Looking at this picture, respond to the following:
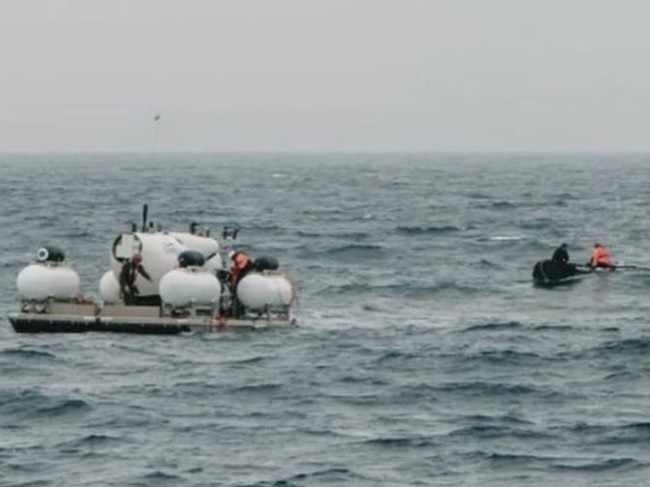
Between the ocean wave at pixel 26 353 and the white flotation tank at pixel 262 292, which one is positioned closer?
the ocean wave at pixel 26 353

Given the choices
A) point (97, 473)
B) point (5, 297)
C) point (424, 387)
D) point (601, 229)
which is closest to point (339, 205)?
point (601, 229)

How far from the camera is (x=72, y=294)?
4797cm

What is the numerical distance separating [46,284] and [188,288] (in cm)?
378

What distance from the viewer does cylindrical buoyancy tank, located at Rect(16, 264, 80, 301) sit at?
4738 cm

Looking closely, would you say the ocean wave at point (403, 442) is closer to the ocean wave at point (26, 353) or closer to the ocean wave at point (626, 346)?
the ocean wave at point (26, 353)

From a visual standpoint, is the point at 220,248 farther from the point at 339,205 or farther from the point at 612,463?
the point at 339,205

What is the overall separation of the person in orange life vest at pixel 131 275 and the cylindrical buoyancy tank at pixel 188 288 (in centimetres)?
145

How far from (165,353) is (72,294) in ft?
17.1

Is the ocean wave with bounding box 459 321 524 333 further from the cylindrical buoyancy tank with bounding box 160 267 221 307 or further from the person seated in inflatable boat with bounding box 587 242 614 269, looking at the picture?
the person seated in inflatable boat with bounding box 587 242 614 269

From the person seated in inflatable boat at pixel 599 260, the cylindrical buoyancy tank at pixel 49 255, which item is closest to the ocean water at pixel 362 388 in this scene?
the person seated in inflatable boat at pixel 599 260

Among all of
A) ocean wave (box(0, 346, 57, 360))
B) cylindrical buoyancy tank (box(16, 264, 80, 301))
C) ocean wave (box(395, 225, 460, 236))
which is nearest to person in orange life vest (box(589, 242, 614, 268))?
cylindrical buoyancy tank (box(16, 264, 80, 301))

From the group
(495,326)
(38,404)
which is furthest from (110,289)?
(38,404)

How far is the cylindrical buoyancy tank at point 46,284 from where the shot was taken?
4738cm

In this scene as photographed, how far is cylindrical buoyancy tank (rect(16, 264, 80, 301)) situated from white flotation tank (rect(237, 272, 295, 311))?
4.31 meters
